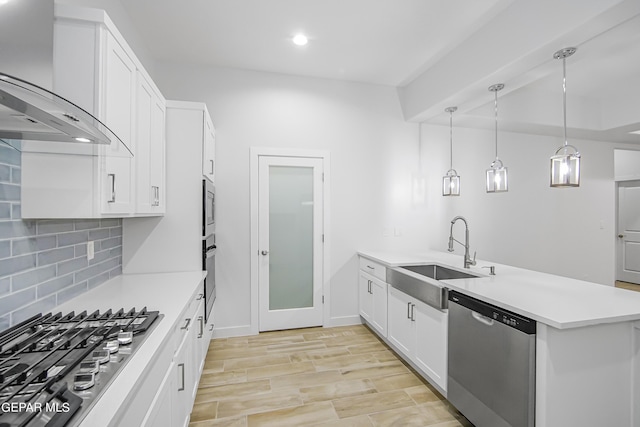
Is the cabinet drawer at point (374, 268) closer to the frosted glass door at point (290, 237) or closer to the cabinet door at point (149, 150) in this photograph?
the frosted glass door at point (290, 237)

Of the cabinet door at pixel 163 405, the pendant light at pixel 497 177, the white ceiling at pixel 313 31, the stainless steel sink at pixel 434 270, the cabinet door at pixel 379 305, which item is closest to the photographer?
the cabinet door at pixel 163 405

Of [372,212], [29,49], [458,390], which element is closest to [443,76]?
[372,212]

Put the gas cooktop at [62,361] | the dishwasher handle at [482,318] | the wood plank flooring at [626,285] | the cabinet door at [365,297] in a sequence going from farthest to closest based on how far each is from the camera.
A: the wood plank flooring at [626,285], the cabinet door at [365,297], the dishwasher handle at [482,318], the gas cooktop at [62,361]

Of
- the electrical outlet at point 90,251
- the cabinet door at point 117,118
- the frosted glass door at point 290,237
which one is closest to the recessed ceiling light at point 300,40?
the frosted glass door at point 290,237

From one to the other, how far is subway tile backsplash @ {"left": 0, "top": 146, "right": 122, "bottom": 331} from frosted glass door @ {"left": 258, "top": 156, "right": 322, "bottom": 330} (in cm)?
173

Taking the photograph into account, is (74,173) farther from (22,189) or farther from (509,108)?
(509,108)

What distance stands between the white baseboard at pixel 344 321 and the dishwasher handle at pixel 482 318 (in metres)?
2.06

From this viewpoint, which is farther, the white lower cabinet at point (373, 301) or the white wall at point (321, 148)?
the white wall at point (321, 148)

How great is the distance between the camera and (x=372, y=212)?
383 cm

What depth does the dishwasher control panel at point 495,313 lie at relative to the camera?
4.99ft

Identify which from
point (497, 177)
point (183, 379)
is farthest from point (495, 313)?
point (183, 379)

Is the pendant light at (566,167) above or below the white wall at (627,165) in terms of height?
below

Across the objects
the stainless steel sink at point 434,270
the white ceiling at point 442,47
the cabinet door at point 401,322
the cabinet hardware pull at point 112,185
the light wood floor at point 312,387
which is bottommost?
the light wood floor at point 312,387

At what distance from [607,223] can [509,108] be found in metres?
2.49
